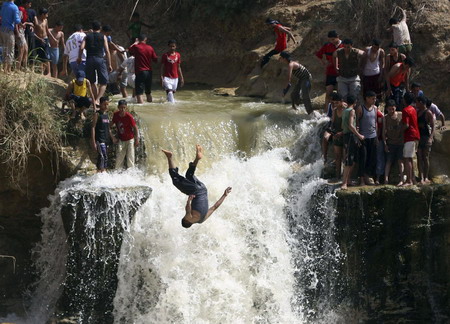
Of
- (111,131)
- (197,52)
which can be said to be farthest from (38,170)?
(197,52)

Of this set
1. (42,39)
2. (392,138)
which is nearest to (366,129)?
(392,138)

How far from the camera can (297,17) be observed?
19.8 meters

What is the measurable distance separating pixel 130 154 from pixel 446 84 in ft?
19.3

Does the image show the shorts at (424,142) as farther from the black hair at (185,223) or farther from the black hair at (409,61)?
the black hair at (185,223)

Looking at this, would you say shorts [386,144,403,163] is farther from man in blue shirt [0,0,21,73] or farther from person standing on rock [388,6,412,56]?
man in blue shirt [0,0,21,73]

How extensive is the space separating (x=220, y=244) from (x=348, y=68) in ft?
12.6

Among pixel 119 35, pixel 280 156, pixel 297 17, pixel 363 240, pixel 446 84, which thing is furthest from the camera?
pixel 119 35

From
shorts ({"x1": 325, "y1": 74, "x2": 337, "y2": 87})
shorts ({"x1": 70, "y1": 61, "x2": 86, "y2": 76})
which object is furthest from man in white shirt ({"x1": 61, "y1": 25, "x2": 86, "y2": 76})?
shorts ({"x1": 325, "y1": 74, "x2": 337, "y2": 87})

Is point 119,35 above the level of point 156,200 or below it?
above

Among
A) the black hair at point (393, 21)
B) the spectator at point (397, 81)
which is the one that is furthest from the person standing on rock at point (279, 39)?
the spectator at point (397, 81)

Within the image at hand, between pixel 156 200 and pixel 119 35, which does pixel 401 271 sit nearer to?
pixel 156 200

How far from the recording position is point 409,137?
47.5 ft

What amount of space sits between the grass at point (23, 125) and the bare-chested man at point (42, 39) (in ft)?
7.11

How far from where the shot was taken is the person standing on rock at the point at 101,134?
14.7 meters
